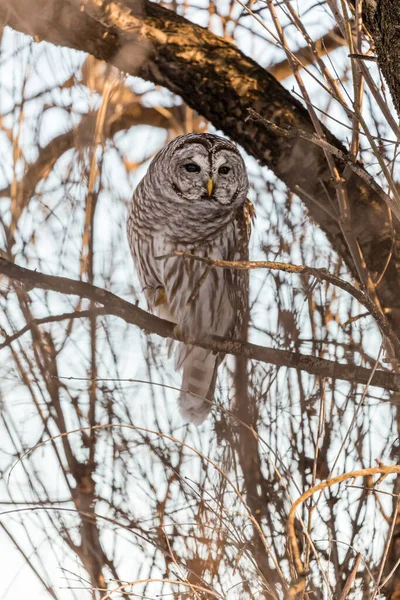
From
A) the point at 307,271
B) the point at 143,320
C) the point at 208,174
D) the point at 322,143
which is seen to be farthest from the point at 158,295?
the point at 322,143

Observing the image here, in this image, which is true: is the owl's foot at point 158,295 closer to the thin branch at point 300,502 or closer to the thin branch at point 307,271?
the thin branch at point 307,271

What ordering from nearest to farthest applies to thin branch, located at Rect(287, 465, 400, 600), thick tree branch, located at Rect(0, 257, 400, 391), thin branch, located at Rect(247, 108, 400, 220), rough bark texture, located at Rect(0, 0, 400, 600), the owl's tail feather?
1. thin branch, located at Rect(287, 465, 400, 600)
2. thin branch, located at Rect(247, 108, 400, 220)
3. thick tree branch, located at Rect(0, 257, 400, 391)
4. rough bark texture, located at Rect(0, 0, 400, 600)
5. the owl's tail feather

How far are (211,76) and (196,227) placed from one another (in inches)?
29.2

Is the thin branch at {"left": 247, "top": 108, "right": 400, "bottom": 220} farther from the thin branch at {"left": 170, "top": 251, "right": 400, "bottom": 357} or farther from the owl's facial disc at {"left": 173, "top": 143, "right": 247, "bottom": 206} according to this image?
the owl's facial disc at {"left": 173, "top": 143, "right": 247, "bottom": 206}

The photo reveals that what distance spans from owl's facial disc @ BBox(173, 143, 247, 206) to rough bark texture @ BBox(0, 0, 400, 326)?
5.2 inches

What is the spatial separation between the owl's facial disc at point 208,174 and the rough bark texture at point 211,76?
132 mm

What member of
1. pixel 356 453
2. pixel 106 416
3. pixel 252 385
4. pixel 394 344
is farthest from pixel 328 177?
pixel 394 344

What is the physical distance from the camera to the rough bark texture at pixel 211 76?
3443mm

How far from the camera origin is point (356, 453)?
3020 mm

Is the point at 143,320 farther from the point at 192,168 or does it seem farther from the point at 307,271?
the point at 192,168

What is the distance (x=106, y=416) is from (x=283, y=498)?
82 centimetres

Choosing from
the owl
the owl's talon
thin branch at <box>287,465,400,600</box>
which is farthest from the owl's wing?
thin branch at <box>287,465,400,600</box>

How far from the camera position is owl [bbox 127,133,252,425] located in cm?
363

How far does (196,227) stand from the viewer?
3656 mm
